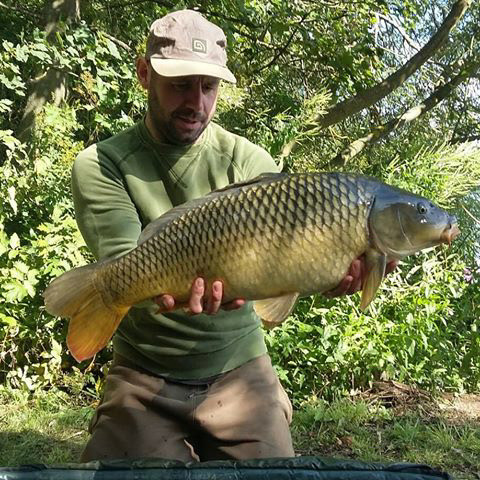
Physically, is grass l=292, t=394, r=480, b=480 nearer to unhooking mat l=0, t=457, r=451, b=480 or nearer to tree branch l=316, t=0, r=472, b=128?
unhooking mat l=0, t=457, r=451, b=480

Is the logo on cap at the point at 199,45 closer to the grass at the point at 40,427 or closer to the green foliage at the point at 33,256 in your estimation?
the grass at the point at 40,427

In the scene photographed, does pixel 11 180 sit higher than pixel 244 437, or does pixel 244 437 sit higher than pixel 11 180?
pixel 11 180

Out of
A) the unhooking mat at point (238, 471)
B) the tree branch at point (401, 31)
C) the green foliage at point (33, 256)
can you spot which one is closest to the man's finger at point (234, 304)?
the unhooking mat at point (238, 471)

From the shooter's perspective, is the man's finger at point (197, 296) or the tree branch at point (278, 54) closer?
the man's finger at point (197, 296)

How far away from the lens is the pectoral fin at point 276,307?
1.27 meters

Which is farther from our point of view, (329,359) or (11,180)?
(11,180)

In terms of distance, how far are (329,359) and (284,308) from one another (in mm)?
1819

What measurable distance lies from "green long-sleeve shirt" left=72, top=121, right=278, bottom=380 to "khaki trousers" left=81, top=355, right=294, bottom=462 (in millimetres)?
42

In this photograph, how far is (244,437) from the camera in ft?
5.23

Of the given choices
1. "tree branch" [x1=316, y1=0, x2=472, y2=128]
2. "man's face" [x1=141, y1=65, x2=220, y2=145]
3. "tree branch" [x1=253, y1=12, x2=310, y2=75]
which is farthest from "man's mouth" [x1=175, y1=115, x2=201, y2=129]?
"tree branch" [x1=316, y1=0, x2=472, y2=128]

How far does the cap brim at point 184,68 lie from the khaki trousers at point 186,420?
68 cm

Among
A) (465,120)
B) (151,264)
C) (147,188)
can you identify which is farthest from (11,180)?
(465,120)

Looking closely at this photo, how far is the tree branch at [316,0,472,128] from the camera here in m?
4.69

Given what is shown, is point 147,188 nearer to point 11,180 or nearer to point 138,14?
point 11,180
